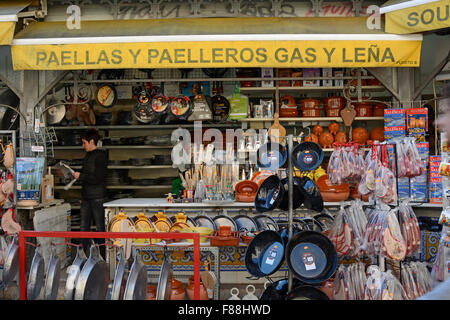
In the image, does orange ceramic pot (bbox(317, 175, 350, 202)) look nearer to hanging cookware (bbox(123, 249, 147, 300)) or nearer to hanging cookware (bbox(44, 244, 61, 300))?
hanging cookware (bbox(123, 249, 147, 300))

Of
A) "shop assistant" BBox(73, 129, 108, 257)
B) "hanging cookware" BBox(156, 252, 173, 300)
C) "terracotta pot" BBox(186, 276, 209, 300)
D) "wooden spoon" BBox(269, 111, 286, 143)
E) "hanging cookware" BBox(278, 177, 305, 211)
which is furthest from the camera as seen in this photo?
"wooden spoon" BBox(269, 111, 286, 143)

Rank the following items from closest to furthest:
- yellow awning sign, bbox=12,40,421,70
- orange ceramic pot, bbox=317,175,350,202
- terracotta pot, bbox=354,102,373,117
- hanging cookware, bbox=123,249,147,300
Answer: hanging cookware, bbox=123,249,147,300, yellow awning sign, bbox=12,40,421,70, orange ceramic pot, bbox=317,175,350,202, terracotta pot, bbox=354,102,373,117

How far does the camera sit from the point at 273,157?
3252 millimetres

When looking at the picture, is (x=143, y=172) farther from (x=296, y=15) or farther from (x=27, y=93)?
(x=296, y=15)

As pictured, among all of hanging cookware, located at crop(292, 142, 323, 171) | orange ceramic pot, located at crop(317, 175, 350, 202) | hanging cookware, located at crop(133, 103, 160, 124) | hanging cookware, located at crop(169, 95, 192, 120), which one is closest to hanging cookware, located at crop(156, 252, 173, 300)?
hanging cookware, located at crop(292, 142, 323, 171)

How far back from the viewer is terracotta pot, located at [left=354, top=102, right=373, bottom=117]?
5816mm

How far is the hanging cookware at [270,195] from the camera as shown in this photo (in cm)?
321

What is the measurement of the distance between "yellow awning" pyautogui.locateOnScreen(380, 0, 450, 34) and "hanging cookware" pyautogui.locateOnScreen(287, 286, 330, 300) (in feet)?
10.2

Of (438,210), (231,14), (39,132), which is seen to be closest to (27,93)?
(39,132)

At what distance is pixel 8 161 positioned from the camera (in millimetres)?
4410

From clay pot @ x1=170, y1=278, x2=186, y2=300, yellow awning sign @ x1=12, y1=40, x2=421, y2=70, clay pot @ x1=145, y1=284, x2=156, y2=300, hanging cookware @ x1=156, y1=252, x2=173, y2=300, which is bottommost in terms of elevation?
clay pot @ x1=170, y1=278, x2=186, y2=300

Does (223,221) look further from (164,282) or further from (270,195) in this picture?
(164,282)

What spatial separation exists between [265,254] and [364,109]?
A: 11.6 feet

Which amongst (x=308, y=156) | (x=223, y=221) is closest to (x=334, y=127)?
(x=223, y=221)
